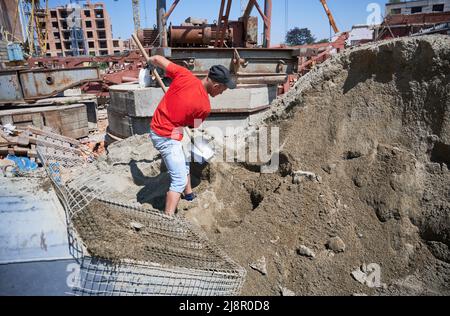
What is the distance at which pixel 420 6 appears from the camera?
33.9 metres

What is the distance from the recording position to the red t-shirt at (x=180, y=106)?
3057 millimetres

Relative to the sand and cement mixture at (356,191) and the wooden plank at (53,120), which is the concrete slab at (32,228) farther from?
the wooden plank at (53,120)

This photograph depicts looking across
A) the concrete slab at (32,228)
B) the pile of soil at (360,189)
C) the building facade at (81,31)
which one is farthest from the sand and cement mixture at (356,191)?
the building facade at (81,31)

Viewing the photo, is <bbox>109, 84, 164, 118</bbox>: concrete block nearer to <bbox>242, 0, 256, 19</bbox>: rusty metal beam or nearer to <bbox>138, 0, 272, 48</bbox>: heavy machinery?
<bbox>138, 0, 272, 48</bbox>: heavy machinery

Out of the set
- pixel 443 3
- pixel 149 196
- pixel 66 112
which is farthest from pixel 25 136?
pixel 443 3

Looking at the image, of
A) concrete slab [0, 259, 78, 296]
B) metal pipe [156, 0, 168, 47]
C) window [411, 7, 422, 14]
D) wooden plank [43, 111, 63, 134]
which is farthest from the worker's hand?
window [411, 7, 422, 14]

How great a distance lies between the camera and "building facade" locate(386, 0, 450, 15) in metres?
32.3

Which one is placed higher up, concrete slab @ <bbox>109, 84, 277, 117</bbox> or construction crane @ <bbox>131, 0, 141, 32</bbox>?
construction crane @ <bbox>131, 0, 141, 32</bbox>

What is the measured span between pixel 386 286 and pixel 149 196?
2.86 meters

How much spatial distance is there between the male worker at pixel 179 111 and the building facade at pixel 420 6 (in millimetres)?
38948

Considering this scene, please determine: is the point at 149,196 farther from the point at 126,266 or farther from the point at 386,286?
the point at 386,286

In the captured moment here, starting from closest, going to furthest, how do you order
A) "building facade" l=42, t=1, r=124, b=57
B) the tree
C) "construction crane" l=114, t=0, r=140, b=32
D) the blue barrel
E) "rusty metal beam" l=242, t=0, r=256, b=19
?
"rusty metal beam" l=242, t=0, r=256, b=19, the blue barrel, "construction crane" l=114, t=0, r=140, b=32, "building facade" l=42, t=1, r=124, b=57, the tree

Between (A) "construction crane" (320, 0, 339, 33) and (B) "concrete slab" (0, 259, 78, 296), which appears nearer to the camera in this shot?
(B) "concrete slab" (0, 259, 78, 296)

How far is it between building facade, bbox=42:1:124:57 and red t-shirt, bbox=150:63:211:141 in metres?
55.2
